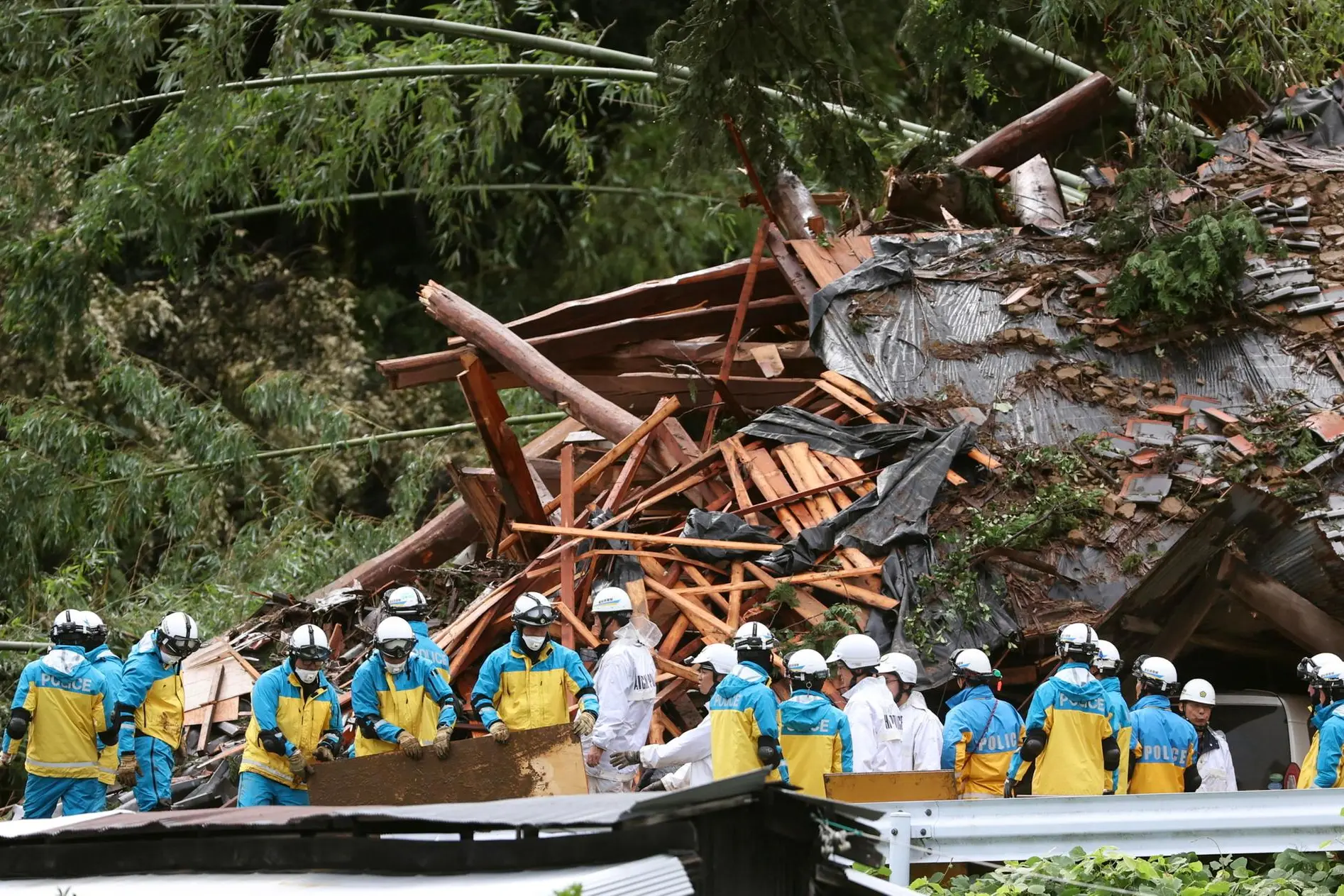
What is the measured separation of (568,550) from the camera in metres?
12.3

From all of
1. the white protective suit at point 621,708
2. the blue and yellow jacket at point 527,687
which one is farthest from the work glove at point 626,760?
the blue and yellow jacket at point 527,687

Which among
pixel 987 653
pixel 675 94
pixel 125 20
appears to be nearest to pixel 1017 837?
pixel 987 653

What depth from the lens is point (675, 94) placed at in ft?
35.5

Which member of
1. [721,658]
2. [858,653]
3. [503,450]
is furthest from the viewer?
[503,450]

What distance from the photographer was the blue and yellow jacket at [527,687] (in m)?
9.84

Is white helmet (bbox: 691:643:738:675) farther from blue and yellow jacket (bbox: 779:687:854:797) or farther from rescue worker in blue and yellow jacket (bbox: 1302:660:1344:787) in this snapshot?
rescue worker in blue and yellow jacket (bbox: 1302:660:1344:787)

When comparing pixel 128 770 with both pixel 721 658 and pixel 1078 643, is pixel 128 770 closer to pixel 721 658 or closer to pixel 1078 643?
pixel 721 658

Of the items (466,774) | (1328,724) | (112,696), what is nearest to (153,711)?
(112,696)

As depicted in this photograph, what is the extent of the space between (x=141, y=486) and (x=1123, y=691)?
12.5 meters

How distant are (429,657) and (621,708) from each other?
4.27 ft

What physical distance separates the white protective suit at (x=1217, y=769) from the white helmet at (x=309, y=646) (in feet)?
19.5

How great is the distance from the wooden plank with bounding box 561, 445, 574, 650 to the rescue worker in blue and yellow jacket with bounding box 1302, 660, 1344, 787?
517 cm

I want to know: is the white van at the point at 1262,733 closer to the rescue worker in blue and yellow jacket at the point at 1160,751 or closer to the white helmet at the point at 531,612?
the rescue worker in blue and yellow jacket at the point at 1160,751

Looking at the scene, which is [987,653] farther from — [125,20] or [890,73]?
[890,73]
